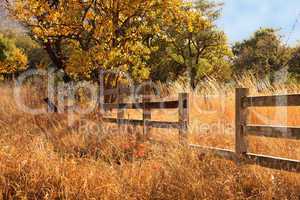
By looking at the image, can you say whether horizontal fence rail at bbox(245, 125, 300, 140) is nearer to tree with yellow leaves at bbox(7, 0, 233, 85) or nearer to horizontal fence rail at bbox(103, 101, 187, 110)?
horizontal fence rail at bbox(103, 101, 187, 110)

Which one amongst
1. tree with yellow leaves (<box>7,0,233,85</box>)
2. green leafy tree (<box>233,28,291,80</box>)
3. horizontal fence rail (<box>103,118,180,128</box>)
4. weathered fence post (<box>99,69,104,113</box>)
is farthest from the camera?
green leafy tree (<box>233,28,291,80</box>)

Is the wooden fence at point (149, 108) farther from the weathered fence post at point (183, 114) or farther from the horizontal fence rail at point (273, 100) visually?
the horizontal fence rail at point (273, 100)

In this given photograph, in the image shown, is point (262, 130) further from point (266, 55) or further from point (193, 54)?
point (266, 55)

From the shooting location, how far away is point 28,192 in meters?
5.52

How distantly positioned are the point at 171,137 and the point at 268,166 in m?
2.91

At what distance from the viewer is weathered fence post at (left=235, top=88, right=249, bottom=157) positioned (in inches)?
244

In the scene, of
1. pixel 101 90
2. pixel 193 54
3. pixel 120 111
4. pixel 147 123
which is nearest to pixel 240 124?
pixel 147 123

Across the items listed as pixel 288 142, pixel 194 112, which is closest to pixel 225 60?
pixel 194 112

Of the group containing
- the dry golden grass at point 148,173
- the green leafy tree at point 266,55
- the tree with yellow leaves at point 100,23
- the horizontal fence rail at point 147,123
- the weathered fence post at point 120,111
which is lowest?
the dry golden grass at point 148,173

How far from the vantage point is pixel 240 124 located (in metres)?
6.34

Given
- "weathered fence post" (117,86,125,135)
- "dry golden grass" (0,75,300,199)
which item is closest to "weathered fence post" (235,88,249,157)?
"dry golden grass" (0,75,300,199)

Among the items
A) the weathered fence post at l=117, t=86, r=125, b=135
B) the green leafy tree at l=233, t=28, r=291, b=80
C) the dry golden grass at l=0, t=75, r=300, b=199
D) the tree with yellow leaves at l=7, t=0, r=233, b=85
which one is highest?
the green leafy tree at l=233, t=28, r=291, b=80

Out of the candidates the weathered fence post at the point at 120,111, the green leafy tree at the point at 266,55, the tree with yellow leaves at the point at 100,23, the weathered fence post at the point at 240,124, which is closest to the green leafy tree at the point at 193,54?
the green leafy tree at the point at 266,55

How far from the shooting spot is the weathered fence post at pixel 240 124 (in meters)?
6.19
